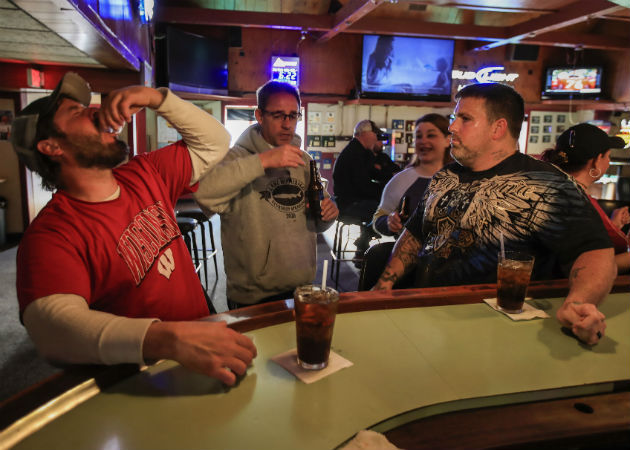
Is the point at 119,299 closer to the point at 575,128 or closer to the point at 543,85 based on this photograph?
the point at 575,128

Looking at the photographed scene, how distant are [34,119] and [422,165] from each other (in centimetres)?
252

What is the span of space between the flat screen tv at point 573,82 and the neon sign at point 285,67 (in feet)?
18.0

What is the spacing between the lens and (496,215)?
1646 millimetres

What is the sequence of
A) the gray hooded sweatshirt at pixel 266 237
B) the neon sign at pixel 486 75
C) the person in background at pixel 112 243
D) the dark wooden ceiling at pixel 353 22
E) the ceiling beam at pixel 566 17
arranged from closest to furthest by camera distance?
the person in background at pixel 112 243, the gray hooded sweatshirt at pixel 266 237, the dark wooden ceiling at pixel 353 22, the ceiling beam at pixel 566 17, the neon sign at pixel 486 75

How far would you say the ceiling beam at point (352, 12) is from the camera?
17.9ft

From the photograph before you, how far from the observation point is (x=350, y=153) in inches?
186

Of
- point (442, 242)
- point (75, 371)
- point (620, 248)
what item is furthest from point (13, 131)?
point (620, 248)

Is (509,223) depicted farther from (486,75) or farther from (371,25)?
(486,75)

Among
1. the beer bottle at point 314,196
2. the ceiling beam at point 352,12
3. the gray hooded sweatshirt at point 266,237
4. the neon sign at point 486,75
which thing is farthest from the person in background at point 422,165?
the neon sign at point 486,75

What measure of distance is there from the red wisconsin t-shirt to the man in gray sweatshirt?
Answer: 528 mm

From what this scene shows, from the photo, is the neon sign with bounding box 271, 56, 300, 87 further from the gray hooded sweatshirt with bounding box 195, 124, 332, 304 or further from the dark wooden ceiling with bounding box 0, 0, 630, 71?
the gray hooded sweatshirt with bounding box 195, 124, 332, 304

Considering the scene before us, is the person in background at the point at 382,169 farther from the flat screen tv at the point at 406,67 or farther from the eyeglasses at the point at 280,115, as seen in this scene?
the flat screen tv at the point at 406,67

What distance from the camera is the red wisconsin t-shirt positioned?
3.34ft

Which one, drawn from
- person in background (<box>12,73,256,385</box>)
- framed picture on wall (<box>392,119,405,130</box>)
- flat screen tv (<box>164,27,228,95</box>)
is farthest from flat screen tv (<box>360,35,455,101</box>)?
person in background (<box>12,73,256,385</box>)
